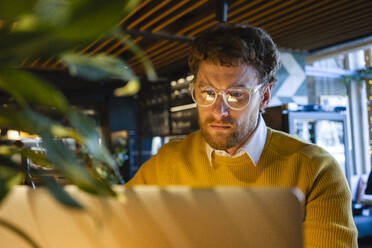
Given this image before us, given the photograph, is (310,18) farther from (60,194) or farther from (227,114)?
(60,194)

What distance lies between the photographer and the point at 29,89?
0.99 ft

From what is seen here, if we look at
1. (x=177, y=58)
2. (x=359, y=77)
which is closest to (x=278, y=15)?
(x=177, y=58)

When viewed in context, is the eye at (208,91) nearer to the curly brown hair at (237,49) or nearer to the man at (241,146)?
the man at (241,146)

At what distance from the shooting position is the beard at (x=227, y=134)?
59.1 inches

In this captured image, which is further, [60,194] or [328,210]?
[328,210]

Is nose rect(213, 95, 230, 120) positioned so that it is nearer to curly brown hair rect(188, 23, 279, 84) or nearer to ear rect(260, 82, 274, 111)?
curly brown hair rect(188, 23, 279, 84)

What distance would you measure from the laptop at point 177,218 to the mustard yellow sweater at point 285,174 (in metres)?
0.64

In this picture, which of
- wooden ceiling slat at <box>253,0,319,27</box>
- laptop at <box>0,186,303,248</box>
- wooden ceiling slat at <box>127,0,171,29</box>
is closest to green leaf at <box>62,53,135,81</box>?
laptop at <box>0,186,303,248</box>

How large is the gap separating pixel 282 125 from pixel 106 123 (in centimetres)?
507

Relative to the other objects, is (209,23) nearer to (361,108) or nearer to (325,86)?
(325,86)

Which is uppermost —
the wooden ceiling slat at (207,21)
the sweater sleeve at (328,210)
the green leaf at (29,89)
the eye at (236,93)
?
the wooden ceiling slat at (207,21)

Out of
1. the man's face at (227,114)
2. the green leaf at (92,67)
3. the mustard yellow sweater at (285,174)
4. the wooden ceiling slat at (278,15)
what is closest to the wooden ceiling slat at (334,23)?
the wooden ceiling slat at (278,15)

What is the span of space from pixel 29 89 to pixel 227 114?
4.11 feet

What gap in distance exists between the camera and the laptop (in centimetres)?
65
